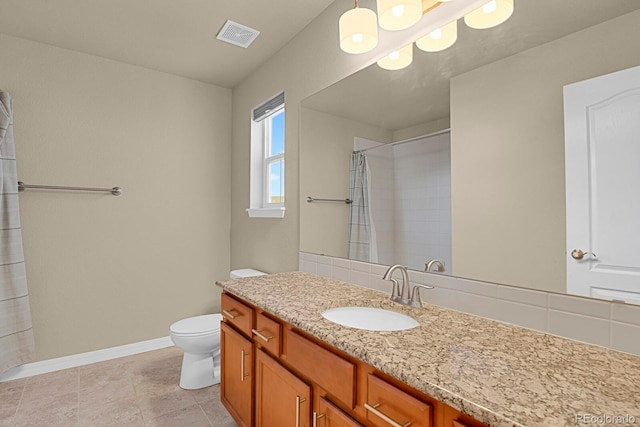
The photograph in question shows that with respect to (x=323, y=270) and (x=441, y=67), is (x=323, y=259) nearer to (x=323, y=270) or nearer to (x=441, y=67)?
(x=323, y=270)

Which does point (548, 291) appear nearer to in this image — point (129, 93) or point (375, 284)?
point (375, 284)

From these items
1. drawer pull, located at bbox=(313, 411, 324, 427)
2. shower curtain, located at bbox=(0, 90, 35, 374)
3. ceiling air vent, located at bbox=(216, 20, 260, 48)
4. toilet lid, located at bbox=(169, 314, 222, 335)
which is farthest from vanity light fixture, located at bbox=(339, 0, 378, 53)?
shower curtain, located at bbox=(0, 90, 35, 374)

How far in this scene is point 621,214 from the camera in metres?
0.87

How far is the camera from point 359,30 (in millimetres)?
1488

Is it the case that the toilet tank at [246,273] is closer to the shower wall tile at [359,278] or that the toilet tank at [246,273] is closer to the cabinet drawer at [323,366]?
the shower wall tile at [359,278]

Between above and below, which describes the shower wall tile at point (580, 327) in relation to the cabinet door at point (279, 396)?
above

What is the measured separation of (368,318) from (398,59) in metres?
1.21

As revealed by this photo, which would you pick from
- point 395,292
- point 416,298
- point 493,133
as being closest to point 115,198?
point 395,292

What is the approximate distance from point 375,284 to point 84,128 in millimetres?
2591

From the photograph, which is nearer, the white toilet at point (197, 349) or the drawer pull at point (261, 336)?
the drawer pull at point (261, 336)

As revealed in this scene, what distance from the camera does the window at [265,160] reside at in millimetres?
2781

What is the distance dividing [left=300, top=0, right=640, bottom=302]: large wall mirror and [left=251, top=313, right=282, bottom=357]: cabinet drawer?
636mm

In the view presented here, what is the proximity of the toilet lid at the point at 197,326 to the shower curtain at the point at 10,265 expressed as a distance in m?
1.04

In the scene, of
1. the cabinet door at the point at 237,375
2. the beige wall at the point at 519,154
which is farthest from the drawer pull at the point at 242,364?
the beige wall at the point at 519,154
